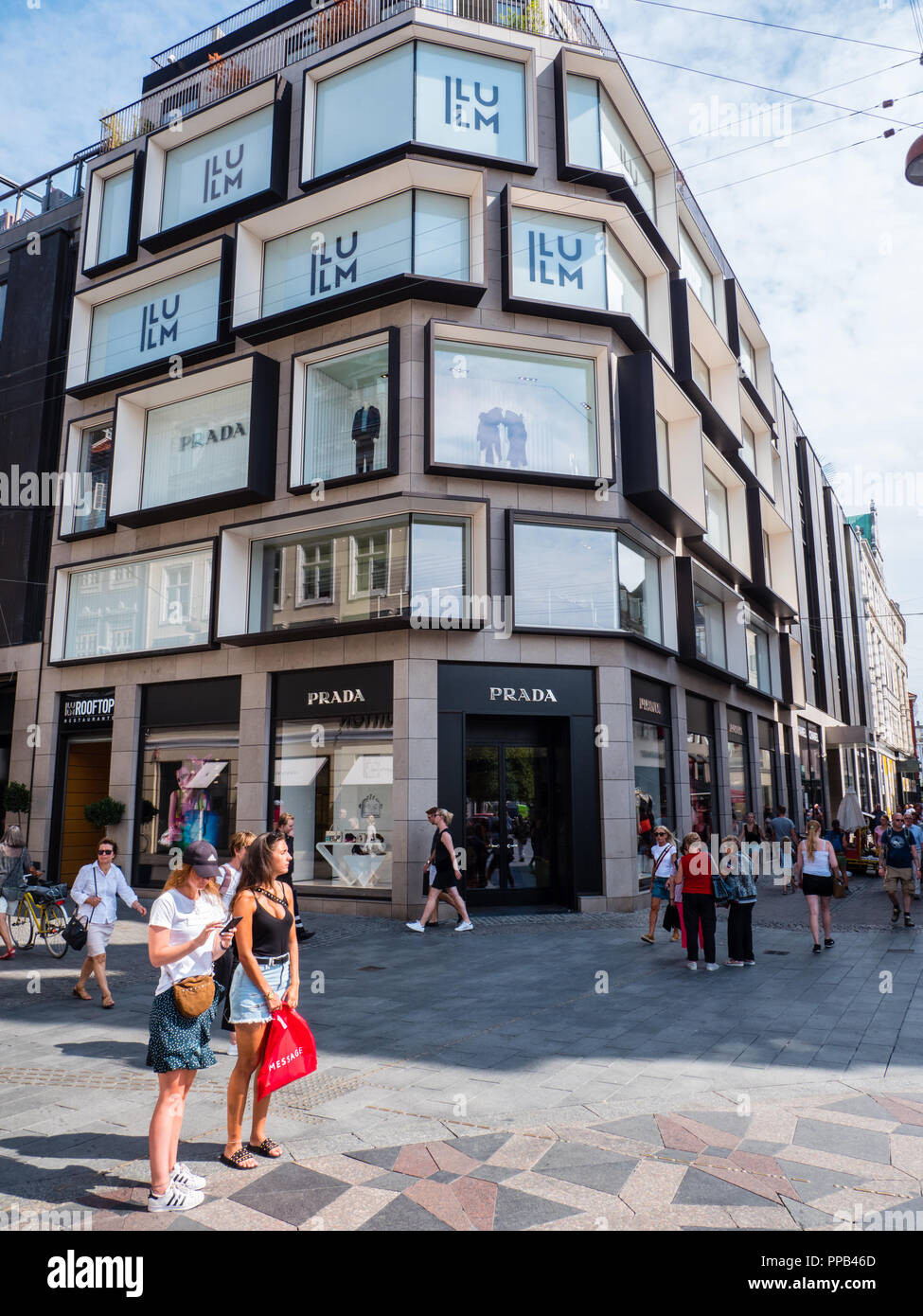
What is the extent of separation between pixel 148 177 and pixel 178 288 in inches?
132

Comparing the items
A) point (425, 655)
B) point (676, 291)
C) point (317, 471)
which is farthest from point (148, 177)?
point (425, 655)

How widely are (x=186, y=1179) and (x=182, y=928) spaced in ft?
4.07

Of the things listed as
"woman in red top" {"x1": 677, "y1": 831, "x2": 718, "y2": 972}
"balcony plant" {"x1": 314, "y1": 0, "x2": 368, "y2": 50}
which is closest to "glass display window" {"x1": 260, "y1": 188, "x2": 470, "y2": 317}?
"balcony plant" {"x1": 314, "y1": 0, "x2": 368, "y2": 50}

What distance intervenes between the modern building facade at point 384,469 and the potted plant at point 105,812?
315 millimetres

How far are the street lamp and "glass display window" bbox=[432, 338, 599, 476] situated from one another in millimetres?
8906

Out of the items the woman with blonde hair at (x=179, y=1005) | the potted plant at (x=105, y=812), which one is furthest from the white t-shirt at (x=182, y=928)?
the potted plant at (x=105, y=812)

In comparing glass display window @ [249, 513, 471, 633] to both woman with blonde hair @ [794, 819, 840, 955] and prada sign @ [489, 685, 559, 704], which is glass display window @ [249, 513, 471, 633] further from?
woman with blonde hair @ [794, 819, 840, 955]

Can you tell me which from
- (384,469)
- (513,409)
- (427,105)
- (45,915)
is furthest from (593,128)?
(45,915)

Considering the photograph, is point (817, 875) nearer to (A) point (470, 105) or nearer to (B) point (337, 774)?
(B) point (337, 774)

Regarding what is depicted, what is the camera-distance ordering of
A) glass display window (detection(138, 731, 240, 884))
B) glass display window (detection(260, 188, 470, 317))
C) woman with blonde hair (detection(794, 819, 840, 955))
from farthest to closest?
glass display window (detection(138, 731, 240, 884))
glass display window (detection(260, 188, 470, 317))
woman with blonde hair (detection(794, 819, 840, 955))

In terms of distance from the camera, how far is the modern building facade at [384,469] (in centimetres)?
1634

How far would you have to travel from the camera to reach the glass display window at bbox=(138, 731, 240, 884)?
18.2m

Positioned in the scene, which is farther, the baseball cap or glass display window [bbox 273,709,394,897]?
glass display window [bbox 273,709,394,897]
